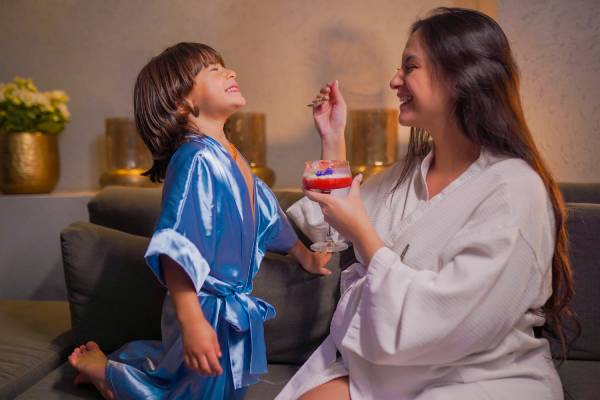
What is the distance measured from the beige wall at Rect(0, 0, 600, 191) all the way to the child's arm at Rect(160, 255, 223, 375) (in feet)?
5.07

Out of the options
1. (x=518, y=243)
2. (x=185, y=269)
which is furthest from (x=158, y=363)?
(x=518, y=243)

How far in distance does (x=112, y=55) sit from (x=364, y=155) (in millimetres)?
1348

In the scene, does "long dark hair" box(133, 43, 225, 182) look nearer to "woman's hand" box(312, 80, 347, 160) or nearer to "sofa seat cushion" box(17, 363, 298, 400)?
"woman's hand" box(312, 80, 347, 160)

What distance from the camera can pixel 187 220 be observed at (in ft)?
4.51

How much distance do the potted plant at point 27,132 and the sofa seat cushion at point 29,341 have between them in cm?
63

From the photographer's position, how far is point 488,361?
4.26 ft

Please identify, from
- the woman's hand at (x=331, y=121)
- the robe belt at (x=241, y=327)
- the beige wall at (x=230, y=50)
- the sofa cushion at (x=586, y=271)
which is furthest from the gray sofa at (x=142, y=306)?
the beige wall at (x=230, y=50)

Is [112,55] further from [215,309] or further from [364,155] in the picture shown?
[215,309]

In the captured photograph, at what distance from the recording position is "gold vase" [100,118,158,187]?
2.77 m

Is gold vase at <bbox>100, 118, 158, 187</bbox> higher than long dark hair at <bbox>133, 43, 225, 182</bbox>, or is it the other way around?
long dark hair at <bbox>133, 43, 225, 182</bbox>

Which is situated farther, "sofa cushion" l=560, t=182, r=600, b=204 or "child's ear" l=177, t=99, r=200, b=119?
"sofa cushion" l=560, t=182, r=600, b=204

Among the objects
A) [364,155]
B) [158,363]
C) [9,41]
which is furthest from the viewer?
[9,41]

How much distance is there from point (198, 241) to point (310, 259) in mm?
543

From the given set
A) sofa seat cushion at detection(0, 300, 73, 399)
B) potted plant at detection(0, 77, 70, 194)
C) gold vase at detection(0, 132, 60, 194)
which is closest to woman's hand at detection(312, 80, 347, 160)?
sofa seat cushion at detection(0, 300, 73, 399)
